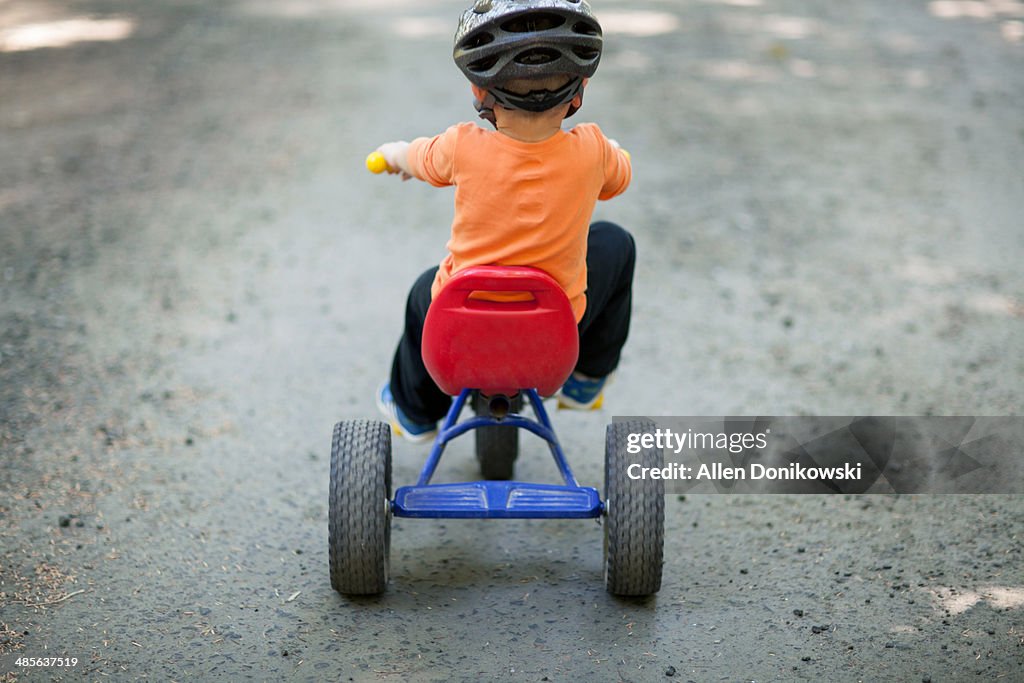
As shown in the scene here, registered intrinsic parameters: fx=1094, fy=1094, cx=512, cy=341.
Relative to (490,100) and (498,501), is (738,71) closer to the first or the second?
(490,100)

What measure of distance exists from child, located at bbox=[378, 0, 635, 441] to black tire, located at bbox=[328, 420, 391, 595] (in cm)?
44

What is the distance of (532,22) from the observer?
2545 mm

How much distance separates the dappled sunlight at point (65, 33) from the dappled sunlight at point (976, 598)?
24.4ft

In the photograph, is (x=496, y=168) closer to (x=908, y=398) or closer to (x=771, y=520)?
(x=771, y=520)

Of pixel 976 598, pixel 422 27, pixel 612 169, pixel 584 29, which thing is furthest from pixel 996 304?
pixel 422 27

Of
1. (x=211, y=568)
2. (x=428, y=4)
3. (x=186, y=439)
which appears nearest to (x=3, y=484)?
(x=186, y=439)

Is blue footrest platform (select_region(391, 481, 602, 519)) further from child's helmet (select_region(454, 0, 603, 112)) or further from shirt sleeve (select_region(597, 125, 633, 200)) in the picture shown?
child's helmet (select_region(454, 0, 603, 112))

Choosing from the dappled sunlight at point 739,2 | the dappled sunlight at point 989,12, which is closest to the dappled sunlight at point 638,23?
the dappled sunlight at point 739,2

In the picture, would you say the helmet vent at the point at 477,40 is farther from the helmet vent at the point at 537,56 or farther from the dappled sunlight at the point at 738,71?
the dappled sunlight at the point at 738,71

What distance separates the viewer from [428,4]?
962 cm

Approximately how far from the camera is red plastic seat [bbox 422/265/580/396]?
101 inches

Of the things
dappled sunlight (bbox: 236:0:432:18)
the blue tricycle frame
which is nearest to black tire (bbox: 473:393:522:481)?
the blue tricycle frame

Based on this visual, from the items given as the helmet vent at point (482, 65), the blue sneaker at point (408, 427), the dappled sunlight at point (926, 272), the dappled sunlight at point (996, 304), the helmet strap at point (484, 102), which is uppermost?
the helmet vent at point (482, 65)

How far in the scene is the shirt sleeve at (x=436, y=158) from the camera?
267 cm
